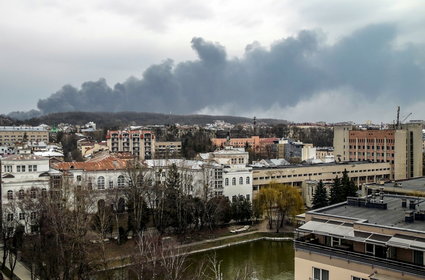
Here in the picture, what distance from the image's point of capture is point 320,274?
8695mm

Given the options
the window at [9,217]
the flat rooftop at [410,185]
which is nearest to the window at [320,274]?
the flat rooftop at [410,185]

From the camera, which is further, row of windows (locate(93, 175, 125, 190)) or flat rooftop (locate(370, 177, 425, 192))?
row of windows (locate(93, 175, 125, 190))

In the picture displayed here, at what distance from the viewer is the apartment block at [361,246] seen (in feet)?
25.6

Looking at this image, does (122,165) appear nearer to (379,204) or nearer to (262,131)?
(379,204)

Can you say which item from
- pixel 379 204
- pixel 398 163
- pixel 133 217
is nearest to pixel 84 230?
pixel 133 217

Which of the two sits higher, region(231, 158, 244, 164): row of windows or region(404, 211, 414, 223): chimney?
region(404, 211, 414, 223): chimney

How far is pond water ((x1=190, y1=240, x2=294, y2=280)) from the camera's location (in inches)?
721

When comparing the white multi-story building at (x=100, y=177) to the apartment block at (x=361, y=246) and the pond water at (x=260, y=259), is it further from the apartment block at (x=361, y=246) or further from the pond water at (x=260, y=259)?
the apartment block at (x=361, y=246)

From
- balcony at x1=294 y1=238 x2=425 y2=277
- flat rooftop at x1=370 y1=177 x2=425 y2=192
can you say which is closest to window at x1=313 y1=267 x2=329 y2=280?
balcony at x1=294 y1=238 x2=425 y2=277

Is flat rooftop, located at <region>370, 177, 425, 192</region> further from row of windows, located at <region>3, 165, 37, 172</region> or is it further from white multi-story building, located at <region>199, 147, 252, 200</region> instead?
row of windows, located at <region>3, 165, 37, 172</region>

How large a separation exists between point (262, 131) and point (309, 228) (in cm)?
8797

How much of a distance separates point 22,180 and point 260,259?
1335 centimetres

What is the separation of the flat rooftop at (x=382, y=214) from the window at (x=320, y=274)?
4.34ft

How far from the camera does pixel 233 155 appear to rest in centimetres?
3341
